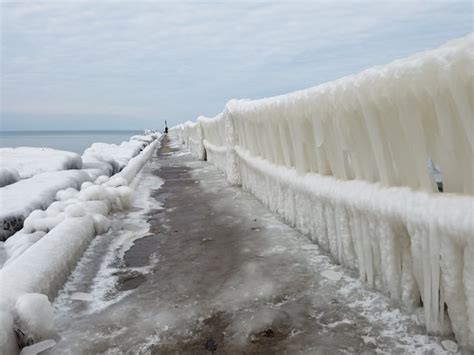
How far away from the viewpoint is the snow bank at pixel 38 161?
28.5 ft

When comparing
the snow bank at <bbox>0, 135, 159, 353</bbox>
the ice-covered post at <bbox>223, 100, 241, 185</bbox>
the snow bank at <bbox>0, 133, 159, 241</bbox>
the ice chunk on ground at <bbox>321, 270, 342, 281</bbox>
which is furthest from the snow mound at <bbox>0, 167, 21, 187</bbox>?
the ice chunk on ground at <bbox>321, 270, 342, 281</bbox>

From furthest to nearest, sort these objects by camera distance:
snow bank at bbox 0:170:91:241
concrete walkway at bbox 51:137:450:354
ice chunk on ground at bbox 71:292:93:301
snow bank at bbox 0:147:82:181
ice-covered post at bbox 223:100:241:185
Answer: snow bank at bbox 0:147:82:181
ice-covered post at bbox 223:100:241:185
snow bank at bbox 0:170:91:241
ice chunk on ground at bbox 71:292:93:301
concrete walkway at bbox 51:137:450:354

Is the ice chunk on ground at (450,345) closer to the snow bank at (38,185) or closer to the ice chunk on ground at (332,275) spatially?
the ice chunk on ground at (332,275)

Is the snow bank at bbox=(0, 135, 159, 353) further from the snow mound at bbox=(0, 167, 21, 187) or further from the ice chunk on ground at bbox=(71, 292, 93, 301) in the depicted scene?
the snow mound at bbox=(0, 167, 21, 187)

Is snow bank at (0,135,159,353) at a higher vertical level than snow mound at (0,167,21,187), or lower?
lower

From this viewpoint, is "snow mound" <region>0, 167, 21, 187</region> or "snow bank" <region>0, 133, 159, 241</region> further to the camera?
"snow mound" <region>0, 167, 21, 187</region>

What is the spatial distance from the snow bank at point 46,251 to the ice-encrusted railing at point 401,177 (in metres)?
1.89

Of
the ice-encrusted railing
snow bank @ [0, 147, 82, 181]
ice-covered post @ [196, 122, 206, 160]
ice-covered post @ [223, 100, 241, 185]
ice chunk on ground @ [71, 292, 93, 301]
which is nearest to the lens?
the ice-encrusted railing

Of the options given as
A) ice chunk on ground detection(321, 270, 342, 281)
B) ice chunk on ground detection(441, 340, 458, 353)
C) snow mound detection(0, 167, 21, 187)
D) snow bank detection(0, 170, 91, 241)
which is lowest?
ice chunk on ground detection(321, 270, 342, 281)

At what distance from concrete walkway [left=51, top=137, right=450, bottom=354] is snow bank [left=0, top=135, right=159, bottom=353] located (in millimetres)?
152

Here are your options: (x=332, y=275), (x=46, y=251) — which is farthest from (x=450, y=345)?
(x=46, y=251)

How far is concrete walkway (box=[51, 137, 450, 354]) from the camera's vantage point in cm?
201

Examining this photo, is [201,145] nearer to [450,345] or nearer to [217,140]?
[217,140]

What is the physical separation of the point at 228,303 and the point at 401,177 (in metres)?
1.23
